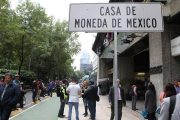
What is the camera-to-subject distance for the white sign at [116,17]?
302 centimetres

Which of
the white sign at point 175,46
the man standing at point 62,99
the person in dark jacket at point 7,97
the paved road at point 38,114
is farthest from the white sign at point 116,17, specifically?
the paved road at point 38,114

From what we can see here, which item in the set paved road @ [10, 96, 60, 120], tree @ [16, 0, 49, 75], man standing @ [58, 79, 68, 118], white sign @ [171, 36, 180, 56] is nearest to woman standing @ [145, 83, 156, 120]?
white sign @ [171, 36, 180, 56]

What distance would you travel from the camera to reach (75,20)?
121 inches

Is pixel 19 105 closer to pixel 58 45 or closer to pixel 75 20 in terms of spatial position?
pixel 75 20

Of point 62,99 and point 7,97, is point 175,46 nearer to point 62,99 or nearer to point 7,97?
point 62,99

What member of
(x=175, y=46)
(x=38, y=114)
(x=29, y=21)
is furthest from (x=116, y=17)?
(x=29, y=21)

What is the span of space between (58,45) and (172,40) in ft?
88.4

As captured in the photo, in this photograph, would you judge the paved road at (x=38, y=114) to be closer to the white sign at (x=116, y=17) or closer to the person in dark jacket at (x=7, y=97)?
the person in dark jacket at (x=7, y=97)

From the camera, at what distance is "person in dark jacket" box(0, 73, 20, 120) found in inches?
188

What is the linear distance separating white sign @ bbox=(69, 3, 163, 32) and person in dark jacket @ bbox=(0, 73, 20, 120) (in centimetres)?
303

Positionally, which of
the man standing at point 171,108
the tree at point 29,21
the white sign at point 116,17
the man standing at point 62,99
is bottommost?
the man standing at point 62,99

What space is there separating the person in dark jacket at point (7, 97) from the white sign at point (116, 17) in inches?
119

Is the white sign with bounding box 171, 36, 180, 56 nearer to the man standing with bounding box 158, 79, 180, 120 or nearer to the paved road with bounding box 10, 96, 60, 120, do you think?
the man standing with bounding box 158, 79, 180, 120

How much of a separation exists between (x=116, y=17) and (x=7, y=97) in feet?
12.6
